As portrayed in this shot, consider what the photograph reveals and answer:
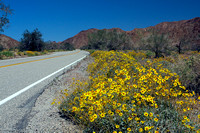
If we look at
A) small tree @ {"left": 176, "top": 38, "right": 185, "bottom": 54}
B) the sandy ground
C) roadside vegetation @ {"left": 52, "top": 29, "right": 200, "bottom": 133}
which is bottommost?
the sandy ground

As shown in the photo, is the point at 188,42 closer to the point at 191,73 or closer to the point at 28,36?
the point at 191,73

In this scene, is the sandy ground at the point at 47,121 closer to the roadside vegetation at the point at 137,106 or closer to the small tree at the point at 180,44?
the roadside vegetation at the point at 137,106

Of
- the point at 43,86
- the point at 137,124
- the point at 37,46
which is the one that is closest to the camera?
the point at 137,124

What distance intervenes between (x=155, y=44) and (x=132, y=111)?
1965cm

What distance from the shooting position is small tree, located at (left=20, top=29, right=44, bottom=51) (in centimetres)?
4153

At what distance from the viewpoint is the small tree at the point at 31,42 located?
136ft

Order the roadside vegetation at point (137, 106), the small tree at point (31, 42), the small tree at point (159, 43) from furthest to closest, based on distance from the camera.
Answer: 1. the small tree at point (31, 42)
2. the small tree at point (159, 43)
3. the roadside vegetation at point (137, 106)

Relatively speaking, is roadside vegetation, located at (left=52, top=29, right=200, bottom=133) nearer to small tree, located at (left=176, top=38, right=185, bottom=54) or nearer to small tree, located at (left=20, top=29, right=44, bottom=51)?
small tree, located at (left=176, top=38, right=185, bottom=54)

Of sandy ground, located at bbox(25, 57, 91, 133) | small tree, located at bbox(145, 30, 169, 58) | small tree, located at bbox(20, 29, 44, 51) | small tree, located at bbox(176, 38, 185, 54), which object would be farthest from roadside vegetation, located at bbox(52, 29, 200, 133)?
small tree, located at bbox(20, 29, 44, 51)

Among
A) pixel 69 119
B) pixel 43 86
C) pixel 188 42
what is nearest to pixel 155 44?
pixel 188 42

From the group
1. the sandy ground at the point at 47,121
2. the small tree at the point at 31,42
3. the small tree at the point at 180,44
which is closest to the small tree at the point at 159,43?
the small tree at the point at 180,44

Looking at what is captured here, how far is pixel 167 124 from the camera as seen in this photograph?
2443mm

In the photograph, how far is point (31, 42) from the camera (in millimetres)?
41750

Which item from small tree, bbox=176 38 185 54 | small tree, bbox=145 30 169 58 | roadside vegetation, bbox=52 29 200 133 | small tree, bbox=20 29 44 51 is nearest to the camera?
roadside vegetation, bbox=52 29 200 133
